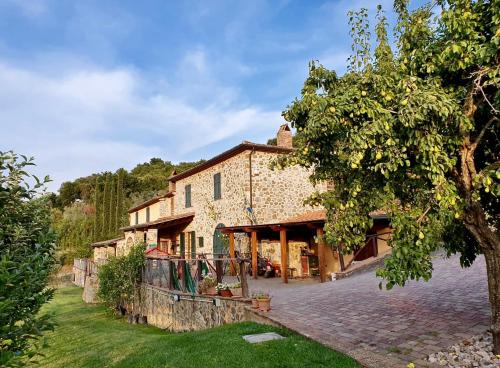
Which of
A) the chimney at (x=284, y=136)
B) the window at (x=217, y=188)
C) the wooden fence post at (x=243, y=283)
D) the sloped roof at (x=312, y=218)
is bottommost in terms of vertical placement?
the wooden fence post at (x=243, y=283)

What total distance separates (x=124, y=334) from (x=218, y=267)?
→ 3599 millimetres

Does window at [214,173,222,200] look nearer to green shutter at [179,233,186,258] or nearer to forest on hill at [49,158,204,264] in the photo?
green shutter at [179,233,186,258]

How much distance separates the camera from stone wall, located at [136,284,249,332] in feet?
29.1

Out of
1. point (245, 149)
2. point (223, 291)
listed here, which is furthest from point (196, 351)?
point (245, 149)

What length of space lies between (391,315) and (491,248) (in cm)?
308

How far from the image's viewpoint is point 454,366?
4.58 m

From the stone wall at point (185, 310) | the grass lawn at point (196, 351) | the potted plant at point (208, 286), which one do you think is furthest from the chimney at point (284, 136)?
the grass lawn at point (196, 351)

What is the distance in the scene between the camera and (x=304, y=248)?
1645 centimetres

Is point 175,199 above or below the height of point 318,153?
above

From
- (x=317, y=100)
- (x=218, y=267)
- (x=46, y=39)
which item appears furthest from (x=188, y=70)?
(x=317, y=100)

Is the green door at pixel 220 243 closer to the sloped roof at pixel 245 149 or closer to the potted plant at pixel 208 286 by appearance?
the sloped roof at pixel 245 149

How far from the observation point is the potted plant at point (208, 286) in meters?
10.2

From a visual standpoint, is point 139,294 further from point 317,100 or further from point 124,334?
point 317,100

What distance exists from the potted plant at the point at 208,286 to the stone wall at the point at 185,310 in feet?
0.87
